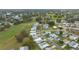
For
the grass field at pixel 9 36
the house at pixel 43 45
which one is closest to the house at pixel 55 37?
the house at pixel 43 45

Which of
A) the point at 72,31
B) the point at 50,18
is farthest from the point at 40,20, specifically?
the point at 72,31

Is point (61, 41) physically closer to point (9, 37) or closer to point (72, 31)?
point (72, 31)

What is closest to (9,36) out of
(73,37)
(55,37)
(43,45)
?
(43,45)

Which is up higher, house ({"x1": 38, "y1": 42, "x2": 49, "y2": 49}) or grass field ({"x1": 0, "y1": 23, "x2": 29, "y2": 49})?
grass field ({"x1": 0, "y1": 23, "x2": 29, "y2": 49})

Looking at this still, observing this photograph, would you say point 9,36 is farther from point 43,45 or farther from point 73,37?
point 73,37

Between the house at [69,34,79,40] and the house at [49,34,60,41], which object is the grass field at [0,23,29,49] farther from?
the house at [69,34,79,40]

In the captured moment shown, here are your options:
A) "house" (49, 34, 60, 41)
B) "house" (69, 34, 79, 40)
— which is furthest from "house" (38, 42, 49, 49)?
Answer: "house" (69, 34, 79, 40)

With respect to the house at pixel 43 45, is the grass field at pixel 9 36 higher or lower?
higher

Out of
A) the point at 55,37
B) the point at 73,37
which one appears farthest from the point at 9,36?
the point at 73,37

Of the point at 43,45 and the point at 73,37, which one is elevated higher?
the point at 73,37

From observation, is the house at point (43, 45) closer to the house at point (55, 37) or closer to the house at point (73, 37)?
the house at point (55, 37)
